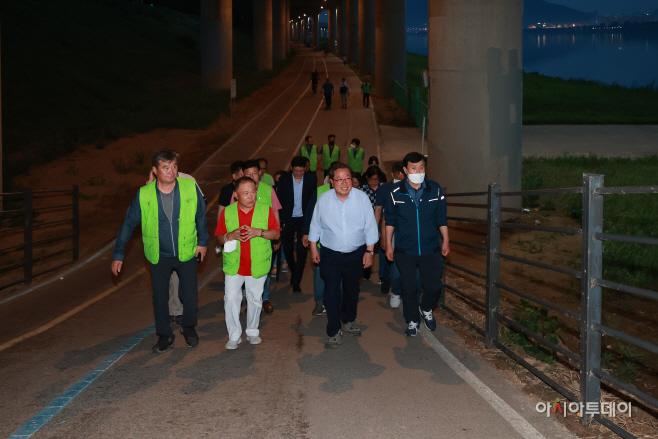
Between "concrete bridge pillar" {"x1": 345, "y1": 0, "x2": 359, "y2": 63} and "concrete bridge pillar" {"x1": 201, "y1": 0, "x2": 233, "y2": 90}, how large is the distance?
43552mm

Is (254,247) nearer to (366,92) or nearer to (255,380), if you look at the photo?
(255,380)

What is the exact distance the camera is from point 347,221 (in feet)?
26.5

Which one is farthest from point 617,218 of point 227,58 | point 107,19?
point 107,19

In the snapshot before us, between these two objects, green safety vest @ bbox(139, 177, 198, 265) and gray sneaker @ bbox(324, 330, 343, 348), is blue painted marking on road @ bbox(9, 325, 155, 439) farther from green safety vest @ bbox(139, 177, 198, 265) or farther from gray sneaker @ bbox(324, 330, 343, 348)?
gray sneaker @ bbox(324, 330, 343, 348)

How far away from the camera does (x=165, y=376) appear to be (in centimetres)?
714

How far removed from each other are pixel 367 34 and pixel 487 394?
68328 mm

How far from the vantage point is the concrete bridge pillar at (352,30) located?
92.8 meters

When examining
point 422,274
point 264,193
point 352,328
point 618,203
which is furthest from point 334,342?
point 618,203

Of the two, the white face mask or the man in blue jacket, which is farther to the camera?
the man in blue jacket

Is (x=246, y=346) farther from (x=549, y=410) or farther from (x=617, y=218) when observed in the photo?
(x=617, y=218)

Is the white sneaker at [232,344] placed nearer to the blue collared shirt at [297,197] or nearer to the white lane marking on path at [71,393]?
the white lane marking on path at [71,393]

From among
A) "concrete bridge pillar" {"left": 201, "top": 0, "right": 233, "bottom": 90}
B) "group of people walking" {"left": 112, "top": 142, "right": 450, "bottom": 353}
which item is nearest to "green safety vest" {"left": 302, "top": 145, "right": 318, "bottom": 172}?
"group of people walking" {"left": 112, "top": 142, "right": 450, "bottom": 353}

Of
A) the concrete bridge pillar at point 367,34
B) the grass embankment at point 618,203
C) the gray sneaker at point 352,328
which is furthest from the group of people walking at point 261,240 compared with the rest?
the concrete bridge pillar at point 367,34

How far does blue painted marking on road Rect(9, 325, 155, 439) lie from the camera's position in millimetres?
5723
